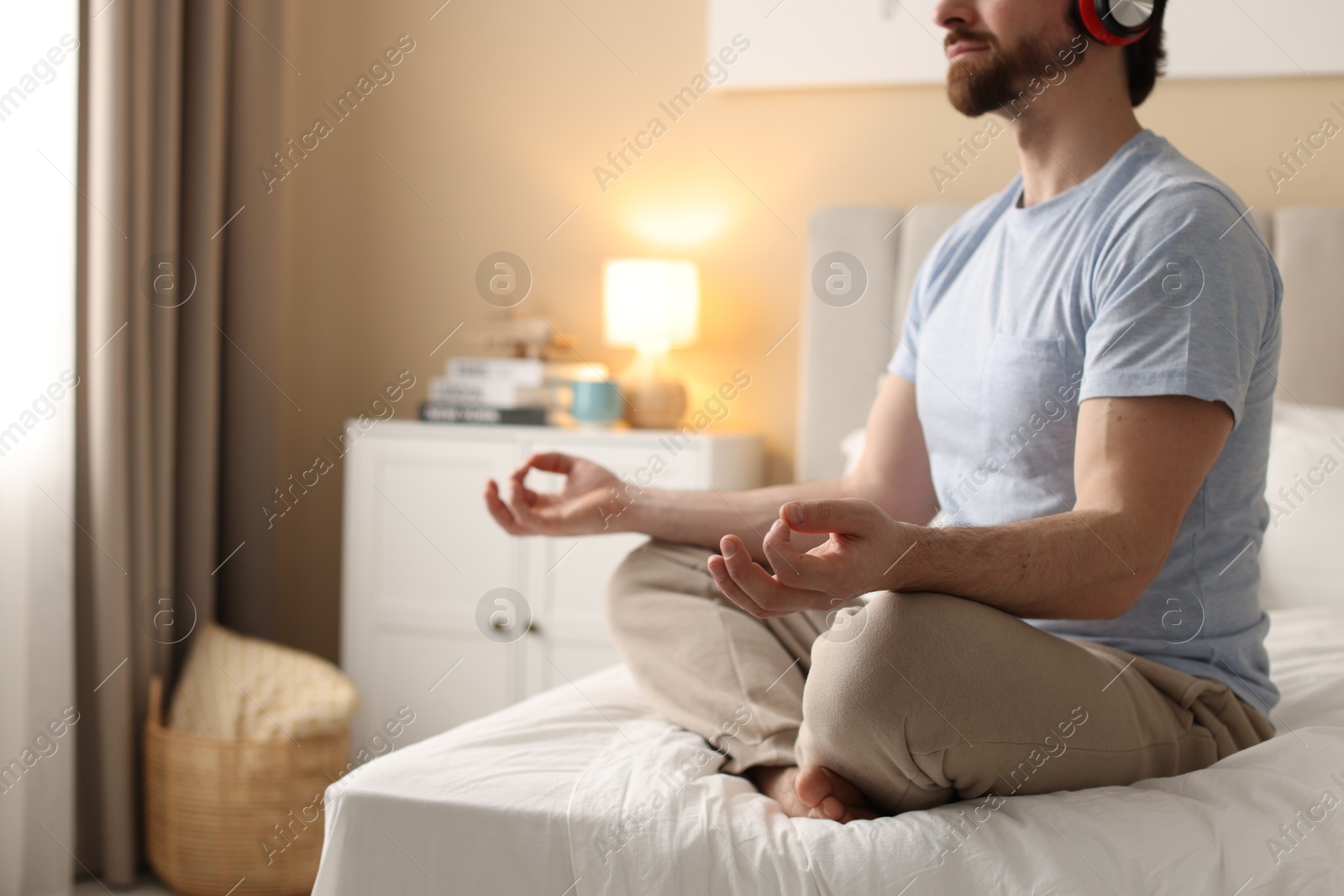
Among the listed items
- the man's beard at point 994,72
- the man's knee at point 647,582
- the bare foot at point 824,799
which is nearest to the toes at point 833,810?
the bare foot at point 824,799

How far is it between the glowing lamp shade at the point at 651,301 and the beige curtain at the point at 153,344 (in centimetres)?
73

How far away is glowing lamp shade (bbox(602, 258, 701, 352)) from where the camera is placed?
229cm

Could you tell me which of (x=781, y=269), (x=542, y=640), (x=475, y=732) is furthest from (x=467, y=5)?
(x=475, y=732)

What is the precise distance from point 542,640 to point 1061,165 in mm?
1363

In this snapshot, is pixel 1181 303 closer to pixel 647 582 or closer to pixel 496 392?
pixel 647 582

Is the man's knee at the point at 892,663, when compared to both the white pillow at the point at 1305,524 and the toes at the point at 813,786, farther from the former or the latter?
the white pillow at the point at 1305,524

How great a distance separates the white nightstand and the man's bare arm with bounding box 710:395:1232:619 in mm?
1252

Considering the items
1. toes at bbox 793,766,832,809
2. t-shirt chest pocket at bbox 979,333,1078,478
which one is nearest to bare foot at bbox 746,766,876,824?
toes at bbox 793,766,832,809

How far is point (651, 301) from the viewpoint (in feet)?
7.51

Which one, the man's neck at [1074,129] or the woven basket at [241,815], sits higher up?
the man's neck at [1074,129]

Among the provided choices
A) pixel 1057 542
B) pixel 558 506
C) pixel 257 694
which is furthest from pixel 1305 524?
pixel 257 694

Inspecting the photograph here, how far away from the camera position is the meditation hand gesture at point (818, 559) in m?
0.72

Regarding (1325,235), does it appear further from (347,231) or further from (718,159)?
(347,231)

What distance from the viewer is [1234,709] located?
984mm
